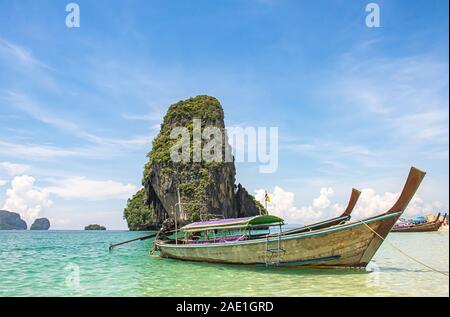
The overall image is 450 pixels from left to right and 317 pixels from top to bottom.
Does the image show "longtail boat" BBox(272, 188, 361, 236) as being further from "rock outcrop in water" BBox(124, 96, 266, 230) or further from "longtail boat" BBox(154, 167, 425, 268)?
"rock outcrop in water" BBox(124, 96, 266, 230)

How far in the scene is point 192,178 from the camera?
62.6m

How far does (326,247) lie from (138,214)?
255 feet

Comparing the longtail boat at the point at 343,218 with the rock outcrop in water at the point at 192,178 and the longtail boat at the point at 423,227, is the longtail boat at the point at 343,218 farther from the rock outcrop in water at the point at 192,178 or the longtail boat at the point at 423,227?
the rock outcrop in water at the point at 192,178

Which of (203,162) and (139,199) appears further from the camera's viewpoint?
(139,199)

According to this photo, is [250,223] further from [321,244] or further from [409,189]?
[409,189]

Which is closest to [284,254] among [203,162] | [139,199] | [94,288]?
[94,288]

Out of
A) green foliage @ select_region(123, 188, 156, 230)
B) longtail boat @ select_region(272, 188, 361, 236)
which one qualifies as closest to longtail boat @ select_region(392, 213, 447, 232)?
longtail boat @ select_region(272, 188, 361, 236)

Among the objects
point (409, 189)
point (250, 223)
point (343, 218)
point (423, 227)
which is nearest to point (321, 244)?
point (343, 218)

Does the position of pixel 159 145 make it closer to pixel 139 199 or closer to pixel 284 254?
pixel 139 199

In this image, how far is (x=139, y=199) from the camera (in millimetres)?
88750

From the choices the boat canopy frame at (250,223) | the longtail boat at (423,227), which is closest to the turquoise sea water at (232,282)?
the boat canopy frame at (250,223)

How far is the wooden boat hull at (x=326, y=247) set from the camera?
11922 millimetres

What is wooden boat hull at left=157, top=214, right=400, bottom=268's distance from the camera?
469 inches
